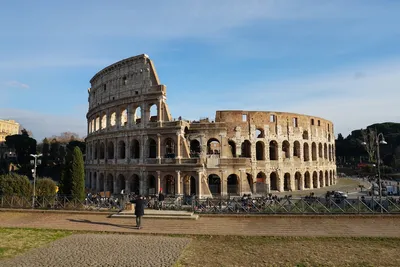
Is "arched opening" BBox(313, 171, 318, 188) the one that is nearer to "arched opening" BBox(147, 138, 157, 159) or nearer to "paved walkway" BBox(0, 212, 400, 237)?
"arched opening" BBox(147, 138, 157, 159)

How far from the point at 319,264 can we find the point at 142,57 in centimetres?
2943

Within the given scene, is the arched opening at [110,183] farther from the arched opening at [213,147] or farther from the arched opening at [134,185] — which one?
the arched opening at [213,147]

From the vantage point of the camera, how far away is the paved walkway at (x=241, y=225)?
1323 centimetres

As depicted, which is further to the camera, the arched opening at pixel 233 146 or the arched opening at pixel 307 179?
the arched opening at pixel 307 179

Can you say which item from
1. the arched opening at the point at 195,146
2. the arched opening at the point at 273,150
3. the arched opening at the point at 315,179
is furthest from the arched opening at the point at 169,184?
the arched opening at the point at 315,179

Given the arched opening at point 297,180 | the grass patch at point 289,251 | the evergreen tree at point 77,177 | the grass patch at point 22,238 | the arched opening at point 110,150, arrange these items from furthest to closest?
1. the arched opening at point 297,180
2. the arched opening at point 110,150
3. the evergreen tree at point 77,177
4. the grass patch at point 22,238
5. the grass patch at point 289,251

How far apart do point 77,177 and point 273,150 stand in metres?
26.4

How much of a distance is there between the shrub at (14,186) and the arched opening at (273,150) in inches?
1113

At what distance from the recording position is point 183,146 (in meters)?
30.2

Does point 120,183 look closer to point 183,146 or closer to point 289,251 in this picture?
point 183,146

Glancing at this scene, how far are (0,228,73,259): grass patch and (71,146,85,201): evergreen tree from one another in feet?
26.2

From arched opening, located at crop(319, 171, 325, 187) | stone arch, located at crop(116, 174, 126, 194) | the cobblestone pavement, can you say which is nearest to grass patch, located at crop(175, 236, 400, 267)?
the cobblestone pavement

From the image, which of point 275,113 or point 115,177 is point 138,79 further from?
point 275,113

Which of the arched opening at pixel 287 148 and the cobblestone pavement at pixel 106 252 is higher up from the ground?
the arched opening at pixel 287 148
